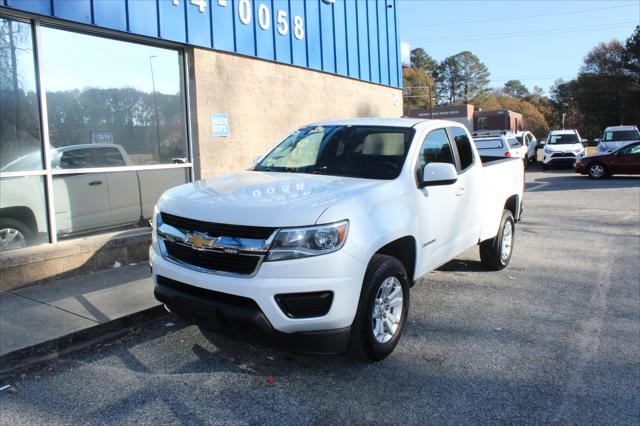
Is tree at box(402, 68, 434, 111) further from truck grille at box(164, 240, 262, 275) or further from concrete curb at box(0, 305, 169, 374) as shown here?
truck grille at box(164, 240, 262, 275)

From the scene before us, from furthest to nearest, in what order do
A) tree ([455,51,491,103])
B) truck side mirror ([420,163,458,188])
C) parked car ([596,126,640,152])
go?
tree ([455,51,491,103]) → parked car ([596,126,640,152]) → truck side mirror ([420,163,458,188])

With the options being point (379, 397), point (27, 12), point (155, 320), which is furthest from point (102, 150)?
point (379, 397)

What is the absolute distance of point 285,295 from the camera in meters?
3.34

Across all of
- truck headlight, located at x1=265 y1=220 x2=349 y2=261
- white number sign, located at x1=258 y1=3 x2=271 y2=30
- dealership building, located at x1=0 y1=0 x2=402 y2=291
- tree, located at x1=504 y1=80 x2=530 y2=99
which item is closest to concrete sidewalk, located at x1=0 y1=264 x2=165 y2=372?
dealership building, located at x1=0 y1=0 x2=402 y2=291

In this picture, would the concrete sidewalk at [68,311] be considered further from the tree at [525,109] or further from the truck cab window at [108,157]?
the tree at [525,109]

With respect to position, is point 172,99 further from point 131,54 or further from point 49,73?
point 49,73

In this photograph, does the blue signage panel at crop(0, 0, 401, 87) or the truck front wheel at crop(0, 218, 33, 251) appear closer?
the truck front wheel at crop(0, 218, 33, 251)

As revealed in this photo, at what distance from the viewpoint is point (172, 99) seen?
786 cm

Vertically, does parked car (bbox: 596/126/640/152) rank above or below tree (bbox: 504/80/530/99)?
below

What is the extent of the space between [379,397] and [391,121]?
2.74 m

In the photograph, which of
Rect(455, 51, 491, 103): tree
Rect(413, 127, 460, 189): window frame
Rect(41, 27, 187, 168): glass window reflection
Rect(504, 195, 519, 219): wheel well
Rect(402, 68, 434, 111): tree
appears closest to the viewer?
Rect(413, 127, 460, 189): window frame

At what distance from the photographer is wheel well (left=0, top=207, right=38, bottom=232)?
599 centimetres

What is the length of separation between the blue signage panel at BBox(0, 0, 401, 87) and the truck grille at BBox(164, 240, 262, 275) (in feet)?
12.6

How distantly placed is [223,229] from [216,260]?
0.74 feet
